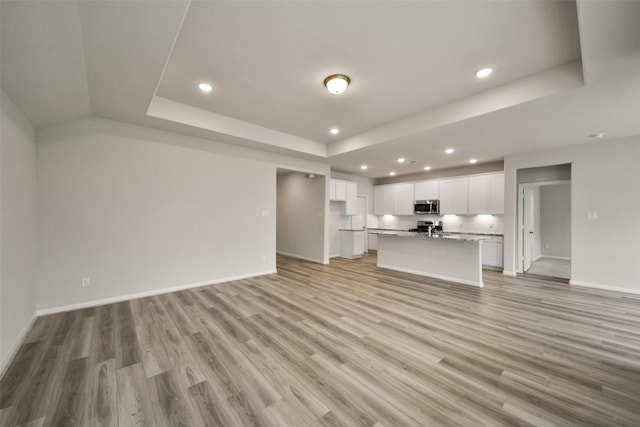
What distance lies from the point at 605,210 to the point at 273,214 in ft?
21.2

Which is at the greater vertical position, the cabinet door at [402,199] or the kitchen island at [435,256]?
the cabinet door at [402,199]

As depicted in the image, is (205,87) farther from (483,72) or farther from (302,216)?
(302,216)

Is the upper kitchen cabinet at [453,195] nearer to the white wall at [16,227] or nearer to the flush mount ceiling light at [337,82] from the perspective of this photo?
the flush mount ceiling light at [337,82]

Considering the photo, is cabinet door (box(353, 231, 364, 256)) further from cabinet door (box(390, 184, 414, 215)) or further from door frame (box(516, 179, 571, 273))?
door frame (box(516, 179, 571, 273))

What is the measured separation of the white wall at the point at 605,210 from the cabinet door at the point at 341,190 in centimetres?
481

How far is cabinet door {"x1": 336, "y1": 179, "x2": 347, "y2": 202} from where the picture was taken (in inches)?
289

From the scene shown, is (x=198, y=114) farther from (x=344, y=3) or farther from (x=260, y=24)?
(x=344, y=3)

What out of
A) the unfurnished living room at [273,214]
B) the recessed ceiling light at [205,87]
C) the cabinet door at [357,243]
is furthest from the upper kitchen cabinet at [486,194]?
Answer: the recessed ceiling light at [205,87]

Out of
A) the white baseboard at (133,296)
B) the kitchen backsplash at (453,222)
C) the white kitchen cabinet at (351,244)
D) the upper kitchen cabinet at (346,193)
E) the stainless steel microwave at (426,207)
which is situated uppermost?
the upper kitchen cabinet at (346,193)

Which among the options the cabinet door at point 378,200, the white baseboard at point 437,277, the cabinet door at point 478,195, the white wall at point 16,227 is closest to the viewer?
the white wall at point 16,227

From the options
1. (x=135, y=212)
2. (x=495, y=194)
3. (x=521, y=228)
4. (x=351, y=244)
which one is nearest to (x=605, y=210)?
(x=521, y=228)

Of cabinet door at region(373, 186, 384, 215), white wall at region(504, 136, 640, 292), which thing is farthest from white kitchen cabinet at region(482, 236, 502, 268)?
cabinet door at region(373, 186, 384, 215)

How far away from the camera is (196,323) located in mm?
2865

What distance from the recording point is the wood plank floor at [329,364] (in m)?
1.58
